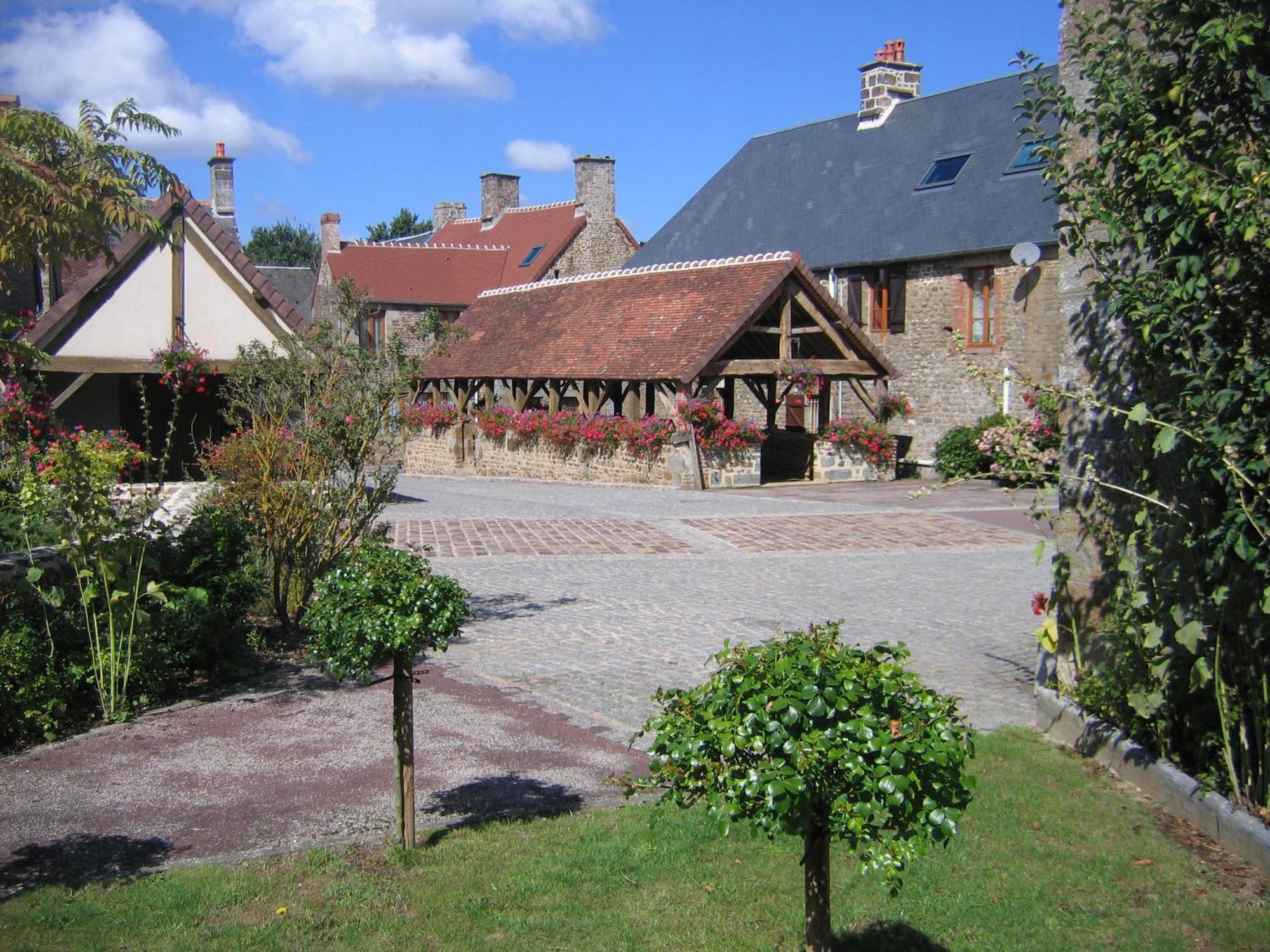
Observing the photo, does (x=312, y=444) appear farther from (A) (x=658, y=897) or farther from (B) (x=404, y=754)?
(A) (x=658, y=897)

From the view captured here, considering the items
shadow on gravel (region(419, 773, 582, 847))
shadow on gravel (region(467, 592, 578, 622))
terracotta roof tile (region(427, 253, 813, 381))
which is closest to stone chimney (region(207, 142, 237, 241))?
terracotta roof tile (region(427, 253, 813, 381))

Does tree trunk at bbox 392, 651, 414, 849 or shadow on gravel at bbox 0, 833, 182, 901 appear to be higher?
tree trunk at bbox 392, 651, 414, 849

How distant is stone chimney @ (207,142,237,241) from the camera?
44.2 m

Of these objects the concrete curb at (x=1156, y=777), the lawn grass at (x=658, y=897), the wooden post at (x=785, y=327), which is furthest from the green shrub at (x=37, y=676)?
the wooden post at (x=785, y=327)

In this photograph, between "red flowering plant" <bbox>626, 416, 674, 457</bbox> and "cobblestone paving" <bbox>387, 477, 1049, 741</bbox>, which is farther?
"red flowering plant" <bbox>626, 416, 674, 457</bbox>

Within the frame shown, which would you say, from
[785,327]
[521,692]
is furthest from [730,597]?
[785,327]

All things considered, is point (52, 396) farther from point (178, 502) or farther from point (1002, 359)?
point (1002, 359)

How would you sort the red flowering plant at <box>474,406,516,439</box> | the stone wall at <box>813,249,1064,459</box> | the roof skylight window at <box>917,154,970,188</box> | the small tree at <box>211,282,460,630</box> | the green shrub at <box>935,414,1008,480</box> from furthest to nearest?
the roof skylight window at <box>917,154,970,188</box>
the red flowering plant at <box>474,406,516,439</box>
the stone wall at <box>813,249,1064,459</box>
the green shrub at <box>935,414,1008,480</box>
the small tree at <box>211,282,460,630</box>

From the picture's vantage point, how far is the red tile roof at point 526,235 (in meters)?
40.4

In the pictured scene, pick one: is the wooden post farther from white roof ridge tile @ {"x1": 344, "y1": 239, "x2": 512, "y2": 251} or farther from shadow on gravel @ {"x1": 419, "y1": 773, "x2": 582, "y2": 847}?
white roof ridge tile @ {"x1": 344, "y1": 239, "x2": 512, "y2": 251}

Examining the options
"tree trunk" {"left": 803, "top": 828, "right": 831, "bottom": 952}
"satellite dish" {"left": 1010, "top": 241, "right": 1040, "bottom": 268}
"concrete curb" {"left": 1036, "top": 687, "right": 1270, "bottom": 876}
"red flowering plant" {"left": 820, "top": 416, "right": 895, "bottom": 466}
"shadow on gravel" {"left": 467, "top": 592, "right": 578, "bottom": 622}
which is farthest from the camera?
"red flowering plant" {"left": 820, "top": 416, "right": 895, "bottom": 466}

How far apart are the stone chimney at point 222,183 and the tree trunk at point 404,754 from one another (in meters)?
43.1

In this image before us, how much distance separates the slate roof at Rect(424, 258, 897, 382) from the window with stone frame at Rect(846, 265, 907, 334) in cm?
438

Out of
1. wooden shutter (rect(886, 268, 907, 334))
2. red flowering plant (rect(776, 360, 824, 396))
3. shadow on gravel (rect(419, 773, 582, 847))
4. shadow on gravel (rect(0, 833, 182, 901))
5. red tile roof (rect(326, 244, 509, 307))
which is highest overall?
red tile roof (rect(326, 244, 509, 307))
